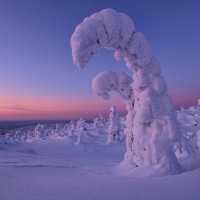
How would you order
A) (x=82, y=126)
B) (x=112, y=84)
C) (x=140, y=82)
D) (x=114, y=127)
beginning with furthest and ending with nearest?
(x=82, y=126) < (x=114, y=127) < (x=112, y=84) < (x=140, y=82)

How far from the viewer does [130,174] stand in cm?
589

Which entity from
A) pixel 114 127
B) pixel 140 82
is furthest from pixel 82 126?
pixel 140 82

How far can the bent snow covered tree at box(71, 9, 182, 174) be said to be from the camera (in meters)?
5.39

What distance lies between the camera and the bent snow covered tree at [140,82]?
5387 mm

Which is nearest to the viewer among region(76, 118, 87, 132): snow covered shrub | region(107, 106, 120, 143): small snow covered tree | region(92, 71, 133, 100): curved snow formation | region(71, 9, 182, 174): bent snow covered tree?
region(71, 9, 182, 174): bent snow covered tree

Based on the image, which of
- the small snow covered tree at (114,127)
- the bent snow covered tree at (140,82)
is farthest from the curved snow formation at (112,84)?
the small snow covered tree at (114,127)

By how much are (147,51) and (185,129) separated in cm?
3490

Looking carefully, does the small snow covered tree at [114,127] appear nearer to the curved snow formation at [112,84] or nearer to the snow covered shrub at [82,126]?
the snow covered shrub at [82,126]

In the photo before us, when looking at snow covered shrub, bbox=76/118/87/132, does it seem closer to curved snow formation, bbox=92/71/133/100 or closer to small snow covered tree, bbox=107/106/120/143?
small snow covered tree, bbox=107/106/120/143

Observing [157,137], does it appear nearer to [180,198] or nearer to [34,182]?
[180,198]

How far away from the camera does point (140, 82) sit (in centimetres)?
638

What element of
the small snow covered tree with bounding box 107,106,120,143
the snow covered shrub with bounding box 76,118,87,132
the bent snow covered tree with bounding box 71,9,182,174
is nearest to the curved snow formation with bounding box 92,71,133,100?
the bent snow covered tree with bounding box 71,9,182,174

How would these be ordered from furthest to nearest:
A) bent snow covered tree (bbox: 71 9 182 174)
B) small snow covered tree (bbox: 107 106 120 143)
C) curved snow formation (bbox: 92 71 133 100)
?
small snow covered tree (bbox: 107 106 120 143)
curved snow formation (bbox: 92 71 133 100)
bent snow covered tree (bbox: 71 9 182 174)

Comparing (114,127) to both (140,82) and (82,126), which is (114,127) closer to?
(82,126)
